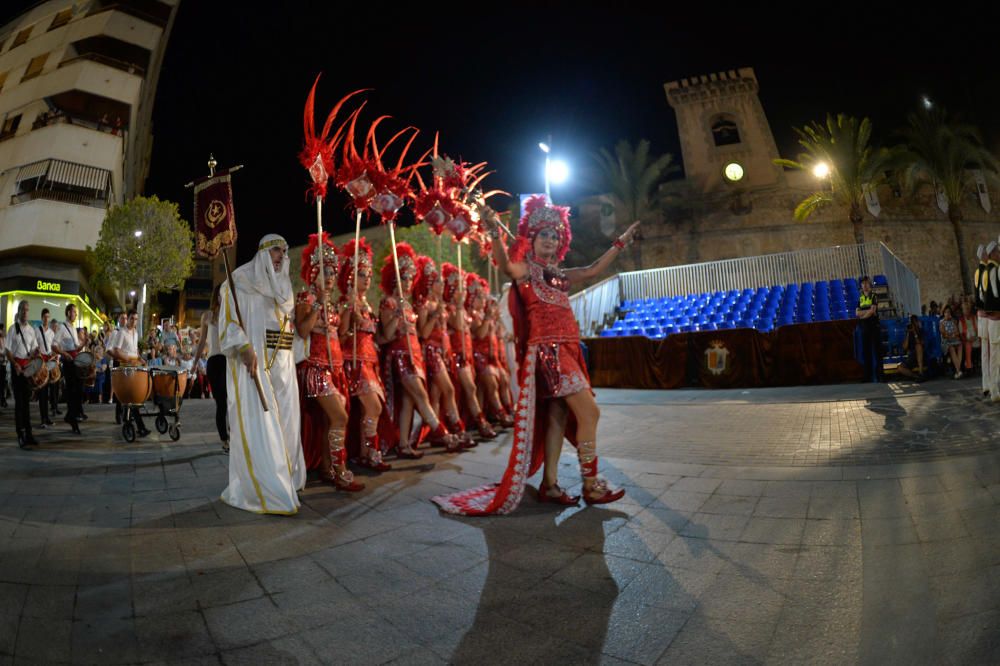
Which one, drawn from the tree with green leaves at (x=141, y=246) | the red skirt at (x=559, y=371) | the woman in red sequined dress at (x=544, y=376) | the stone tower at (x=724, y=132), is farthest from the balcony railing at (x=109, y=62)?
the red skirt at (x=559, y=371)

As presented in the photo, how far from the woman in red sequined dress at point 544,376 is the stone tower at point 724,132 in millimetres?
35610

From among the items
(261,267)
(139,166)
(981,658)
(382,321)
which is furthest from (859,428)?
(139,166)

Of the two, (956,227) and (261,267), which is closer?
(261,267)

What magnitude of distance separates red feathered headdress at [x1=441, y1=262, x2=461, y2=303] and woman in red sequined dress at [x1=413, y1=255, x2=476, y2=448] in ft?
1.73

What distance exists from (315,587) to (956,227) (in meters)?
35.8

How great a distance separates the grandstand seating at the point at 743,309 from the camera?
15.7 m

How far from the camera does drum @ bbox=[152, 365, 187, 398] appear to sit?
25.8ft

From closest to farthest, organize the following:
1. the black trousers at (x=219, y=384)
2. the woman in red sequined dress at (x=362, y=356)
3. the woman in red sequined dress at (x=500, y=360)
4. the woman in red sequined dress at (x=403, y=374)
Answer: the woman in red sequined dress at (x=362, y=356), the woman in red sequined dress at (x=403, y=374), the black trousers at (x=219, y=384), the woman in red sequined dress at (x=500, y=360)

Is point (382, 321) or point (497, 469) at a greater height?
point (382, 321)

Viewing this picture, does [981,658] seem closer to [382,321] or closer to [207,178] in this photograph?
[207,178]

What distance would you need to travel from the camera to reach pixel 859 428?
592 centimetres

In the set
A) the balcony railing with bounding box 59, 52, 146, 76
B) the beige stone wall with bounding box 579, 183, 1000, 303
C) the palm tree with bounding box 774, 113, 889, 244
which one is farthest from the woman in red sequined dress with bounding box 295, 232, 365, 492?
the balcony railing with bounding box 59, 52, 146, 76

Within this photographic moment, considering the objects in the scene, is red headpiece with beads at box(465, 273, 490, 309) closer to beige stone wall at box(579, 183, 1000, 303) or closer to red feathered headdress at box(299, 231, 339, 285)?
red feathered headdress at box(299, 231, 339, 285)

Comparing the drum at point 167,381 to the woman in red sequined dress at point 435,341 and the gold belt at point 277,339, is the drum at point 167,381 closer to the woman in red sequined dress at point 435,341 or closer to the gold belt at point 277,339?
the woman in red sequined dress at point 435,341
